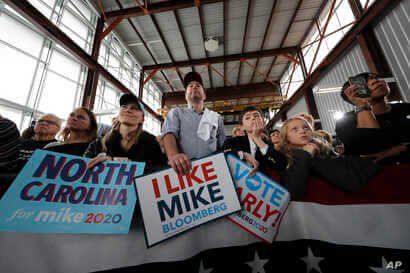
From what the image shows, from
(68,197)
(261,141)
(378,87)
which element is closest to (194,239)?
(68,197)

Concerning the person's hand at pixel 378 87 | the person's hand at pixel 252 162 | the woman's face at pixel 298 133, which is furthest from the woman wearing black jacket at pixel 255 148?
the person's hand at pixel 378 87

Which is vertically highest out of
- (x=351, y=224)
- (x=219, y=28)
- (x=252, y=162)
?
(x=219, y=28)

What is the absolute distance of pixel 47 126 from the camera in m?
2.13

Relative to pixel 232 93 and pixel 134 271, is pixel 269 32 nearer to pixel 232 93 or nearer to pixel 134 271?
pixel 232 93

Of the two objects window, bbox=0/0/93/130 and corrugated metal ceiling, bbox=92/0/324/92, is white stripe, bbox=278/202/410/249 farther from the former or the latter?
corrugated metal ceiling, bbox=92/0/324/92

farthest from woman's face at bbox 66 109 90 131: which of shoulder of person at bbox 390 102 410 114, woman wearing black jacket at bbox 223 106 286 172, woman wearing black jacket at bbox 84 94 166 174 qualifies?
shoulder of person at bbox 390 102 410 114

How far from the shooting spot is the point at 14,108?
3.59m

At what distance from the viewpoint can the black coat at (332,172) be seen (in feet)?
3.43

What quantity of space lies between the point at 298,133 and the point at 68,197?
1774 millimetres

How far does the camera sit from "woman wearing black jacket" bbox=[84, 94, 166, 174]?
4.87 feet

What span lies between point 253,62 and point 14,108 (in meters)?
9.16

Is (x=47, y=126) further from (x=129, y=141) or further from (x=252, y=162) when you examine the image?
(x=252, y=162)

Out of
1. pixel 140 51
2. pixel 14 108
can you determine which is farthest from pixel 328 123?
pixel 14 108

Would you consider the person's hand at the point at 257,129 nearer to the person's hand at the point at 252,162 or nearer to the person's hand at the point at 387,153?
the person's hand at the point at 252,162
